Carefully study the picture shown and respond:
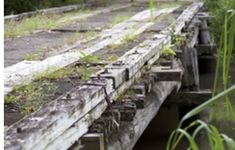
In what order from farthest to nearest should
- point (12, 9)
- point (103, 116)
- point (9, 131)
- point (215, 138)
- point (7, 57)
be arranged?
point (12, 9), point (7, 57), point (103, 116), point (9, 131), point (215, 138)

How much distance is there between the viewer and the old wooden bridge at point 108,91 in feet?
8.56

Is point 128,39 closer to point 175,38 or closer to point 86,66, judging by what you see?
point 175,38

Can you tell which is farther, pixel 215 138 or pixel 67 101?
pixel 67 101

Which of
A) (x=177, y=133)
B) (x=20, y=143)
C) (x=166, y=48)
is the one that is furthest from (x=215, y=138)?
(x=166, y=48)

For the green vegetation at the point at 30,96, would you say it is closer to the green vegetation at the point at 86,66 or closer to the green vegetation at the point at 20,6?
the green vegetation at the point at 86,66

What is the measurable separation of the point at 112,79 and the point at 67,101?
98cm

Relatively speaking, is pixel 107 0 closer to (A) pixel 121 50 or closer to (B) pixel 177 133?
(A) pixel 121 50

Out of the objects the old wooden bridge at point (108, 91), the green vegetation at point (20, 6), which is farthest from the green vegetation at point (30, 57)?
the green vegetation at point (20, 6)

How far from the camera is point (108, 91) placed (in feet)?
12.4

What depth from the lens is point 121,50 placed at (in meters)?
6.18

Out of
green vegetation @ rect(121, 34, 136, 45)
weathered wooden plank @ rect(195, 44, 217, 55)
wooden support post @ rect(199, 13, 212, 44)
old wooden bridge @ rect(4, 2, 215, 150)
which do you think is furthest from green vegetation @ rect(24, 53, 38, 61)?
wooden support post @ rect(199, 13, 212, 44)

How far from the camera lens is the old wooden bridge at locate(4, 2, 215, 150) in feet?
8.56

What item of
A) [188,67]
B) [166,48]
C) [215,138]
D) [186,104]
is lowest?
[186,104]

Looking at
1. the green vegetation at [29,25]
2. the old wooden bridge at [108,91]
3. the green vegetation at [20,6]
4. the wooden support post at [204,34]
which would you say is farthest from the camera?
the green vegetation at [20,6]
